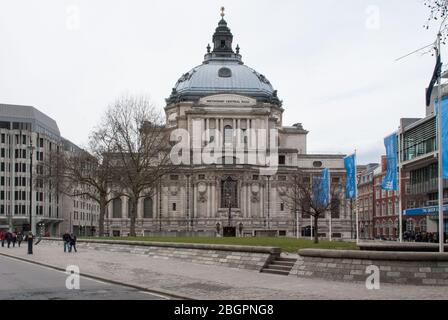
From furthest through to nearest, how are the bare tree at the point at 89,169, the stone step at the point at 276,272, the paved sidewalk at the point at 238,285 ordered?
the bare tree at the point at 89,169
the stone step at the point at 276,272
the paved sidewalk at the point at 238,285

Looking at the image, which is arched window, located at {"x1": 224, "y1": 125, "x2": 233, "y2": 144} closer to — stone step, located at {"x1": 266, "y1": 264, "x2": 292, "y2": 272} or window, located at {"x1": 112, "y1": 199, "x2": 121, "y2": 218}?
window, located at {"x1": 112, "y1": 199, "x2": 121, "y2": 218}

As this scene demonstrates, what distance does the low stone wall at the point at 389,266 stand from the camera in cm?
2216

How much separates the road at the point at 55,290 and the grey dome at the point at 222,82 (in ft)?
310

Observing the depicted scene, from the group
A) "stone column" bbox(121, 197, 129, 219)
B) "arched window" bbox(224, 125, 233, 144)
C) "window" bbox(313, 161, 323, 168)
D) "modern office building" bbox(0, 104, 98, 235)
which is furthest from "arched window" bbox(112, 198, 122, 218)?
"window" bbox(313, 161, 323, 168)

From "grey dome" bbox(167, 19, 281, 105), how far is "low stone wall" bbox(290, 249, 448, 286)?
95974 millimetres

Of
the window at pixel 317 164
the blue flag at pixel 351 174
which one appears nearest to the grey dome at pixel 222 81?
the window at pixel 317 164

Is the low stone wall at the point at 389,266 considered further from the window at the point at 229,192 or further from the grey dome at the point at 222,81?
the grey dome at the point at 222,81

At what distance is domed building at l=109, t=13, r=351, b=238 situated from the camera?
11175 cm

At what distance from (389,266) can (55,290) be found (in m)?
11.4

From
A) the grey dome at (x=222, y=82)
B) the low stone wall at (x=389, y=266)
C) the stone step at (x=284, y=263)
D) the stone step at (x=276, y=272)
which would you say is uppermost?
the grey dome at (x=222, y=82)

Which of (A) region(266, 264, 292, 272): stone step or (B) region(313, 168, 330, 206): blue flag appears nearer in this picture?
(A) region(266, 264, 292, 272): stone step

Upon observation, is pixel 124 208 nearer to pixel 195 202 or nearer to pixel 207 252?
pixel 195 202
